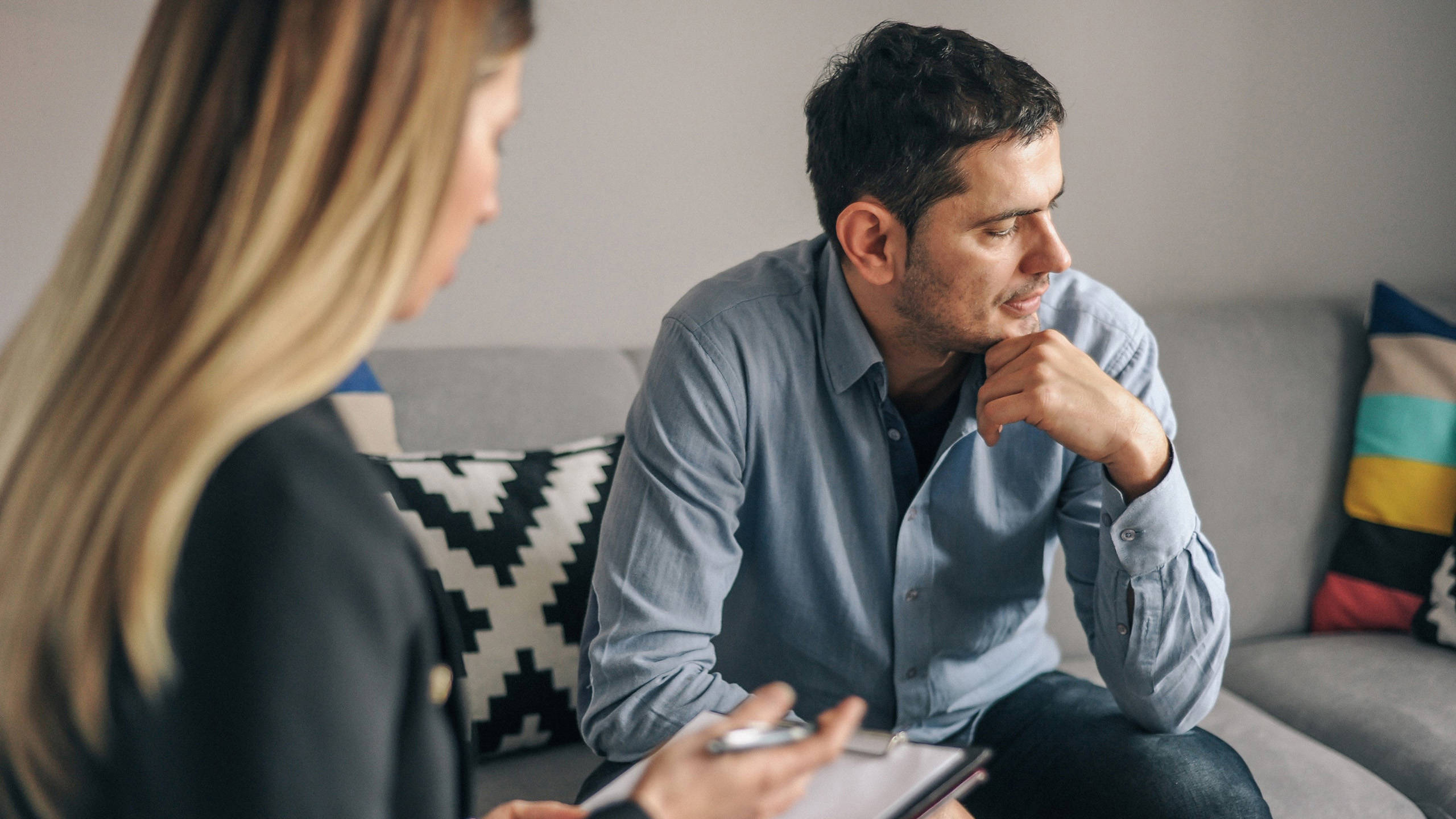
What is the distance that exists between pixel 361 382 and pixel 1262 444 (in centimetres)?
139

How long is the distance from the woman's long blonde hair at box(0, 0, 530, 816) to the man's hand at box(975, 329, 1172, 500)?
697 millimetres

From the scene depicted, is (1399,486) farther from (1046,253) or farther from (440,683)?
(440,683)

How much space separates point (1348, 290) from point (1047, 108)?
1357 millimetres

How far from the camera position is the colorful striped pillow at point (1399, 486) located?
1603 mm

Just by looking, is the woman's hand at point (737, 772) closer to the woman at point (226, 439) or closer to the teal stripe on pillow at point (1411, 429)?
the woman at point (226, 439)

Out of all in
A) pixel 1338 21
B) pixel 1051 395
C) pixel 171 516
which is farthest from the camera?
pixel 1338 21

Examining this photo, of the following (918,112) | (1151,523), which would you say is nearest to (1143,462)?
(1151,523)

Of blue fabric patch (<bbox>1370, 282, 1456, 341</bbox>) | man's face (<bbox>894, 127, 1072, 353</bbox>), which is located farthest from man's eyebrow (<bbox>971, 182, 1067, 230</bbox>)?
blue fabric patch (<bbox>1370, 282, 1456, 341</bbox>)

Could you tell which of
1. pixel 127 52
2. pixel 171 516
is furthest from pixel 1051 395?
pixel 127 52

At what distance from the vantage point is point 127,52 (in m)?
1.44

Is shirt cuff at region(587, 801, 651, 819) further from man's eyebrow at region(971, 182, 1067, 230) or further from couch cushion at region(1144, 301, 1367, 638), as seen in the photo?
couch cushion at region(1144, 301, 1367, 638)

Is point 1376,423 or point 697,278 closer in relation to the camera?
point 1376,423

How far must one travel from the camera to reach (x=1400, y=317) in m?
1.71

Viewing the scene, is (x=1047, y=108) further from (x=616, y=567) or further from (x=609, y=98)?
(x=609, y=98)
